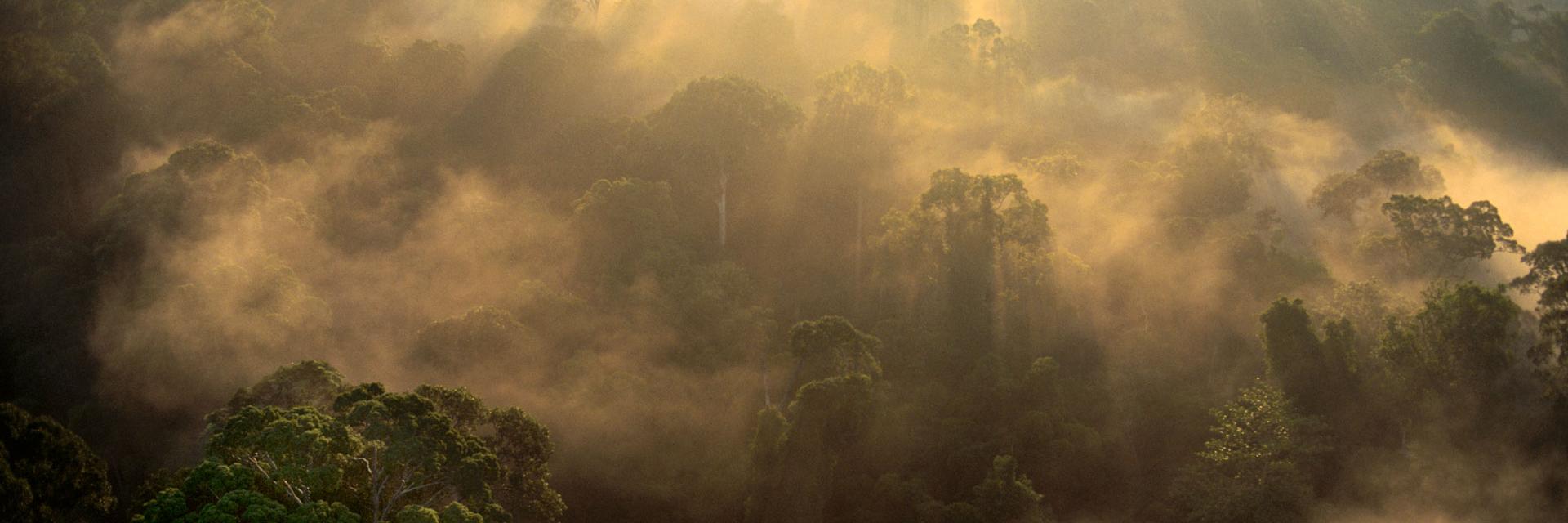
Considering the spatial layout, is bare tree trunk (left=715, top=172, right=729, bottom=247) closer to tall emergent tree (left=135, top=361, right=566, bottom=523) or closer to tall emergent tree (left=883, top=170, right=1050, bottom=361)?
tall emergent tree (left=883, top=170, right=1050, bottom=361)

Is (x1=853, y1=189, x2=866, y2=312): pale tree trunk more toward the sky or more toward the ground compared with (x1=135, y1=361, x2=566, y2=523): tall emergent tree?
more toward the sky

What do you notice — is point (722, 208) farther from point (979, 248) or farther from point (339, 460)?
point (339, 460)

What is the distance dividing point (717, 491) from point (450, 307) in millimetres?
14023

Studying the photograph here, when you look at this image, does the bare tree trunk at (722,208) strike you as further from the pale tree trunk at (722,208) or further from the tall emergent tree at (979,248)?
the tall emergent tree at (979,248)

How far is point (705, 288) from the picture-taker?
40.3 meters

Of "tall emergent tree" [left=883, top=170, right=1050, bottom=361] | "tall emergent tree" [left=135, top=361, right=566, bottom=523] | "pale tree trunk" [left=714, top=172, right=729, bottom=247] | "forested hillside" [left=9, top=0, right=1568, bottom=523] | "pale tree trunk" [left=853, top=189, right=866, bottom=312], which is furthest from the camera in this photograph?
"pale tree trunk" [left=714, top=172, right=729, bottom=247]

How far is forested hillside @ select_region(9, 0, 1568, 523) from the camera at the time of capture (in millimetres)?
32188

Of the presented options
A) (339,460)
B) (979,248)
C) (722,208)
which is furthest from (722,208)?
(339,460)

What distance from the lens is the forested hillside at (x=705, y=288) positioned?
106 ft

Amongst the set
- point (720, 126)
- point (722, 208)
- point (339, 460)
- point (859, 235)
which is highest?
point (720, 126)

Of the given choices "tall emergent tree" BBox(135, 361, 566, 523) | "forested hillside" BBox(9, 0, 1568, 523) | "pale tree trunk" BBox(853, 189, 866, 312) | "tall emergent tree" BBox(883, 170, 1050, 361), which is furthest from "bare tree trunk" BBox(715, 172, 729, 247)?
"tall emergent tree" BBox(135, 361, 566, 523)

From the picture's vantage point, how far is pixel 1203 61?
7525cm

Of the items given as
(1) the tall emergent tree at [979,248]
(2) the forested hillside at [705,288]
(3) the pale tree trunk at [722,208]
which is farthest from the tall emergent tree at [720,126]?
(1) the tall emergent tree at [979,248]

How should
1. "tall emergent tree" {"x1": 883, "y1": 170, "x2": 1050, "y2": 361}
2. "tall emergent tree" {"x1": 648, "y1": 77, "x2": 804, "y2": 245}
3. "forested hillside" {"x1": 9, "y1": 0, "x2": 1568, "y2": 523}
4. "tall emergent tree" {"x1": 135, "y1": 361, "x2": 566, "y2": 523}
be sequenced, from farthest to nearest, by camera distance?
"tall emergent tree" {"x1": 648, "y1": 77, "x2": 804, "y2": 245} < "tall emergent tree" {"x1": 883, "y1": 170, "x2": 1050, "y2": 361} < "forested hillside" {"x1": 9, "y1": 0, "x2": 1568, "y2": 523} < "tall emergent tree" {"x1": 135, "y1": 361, "x2": 566, "y2": 523}
